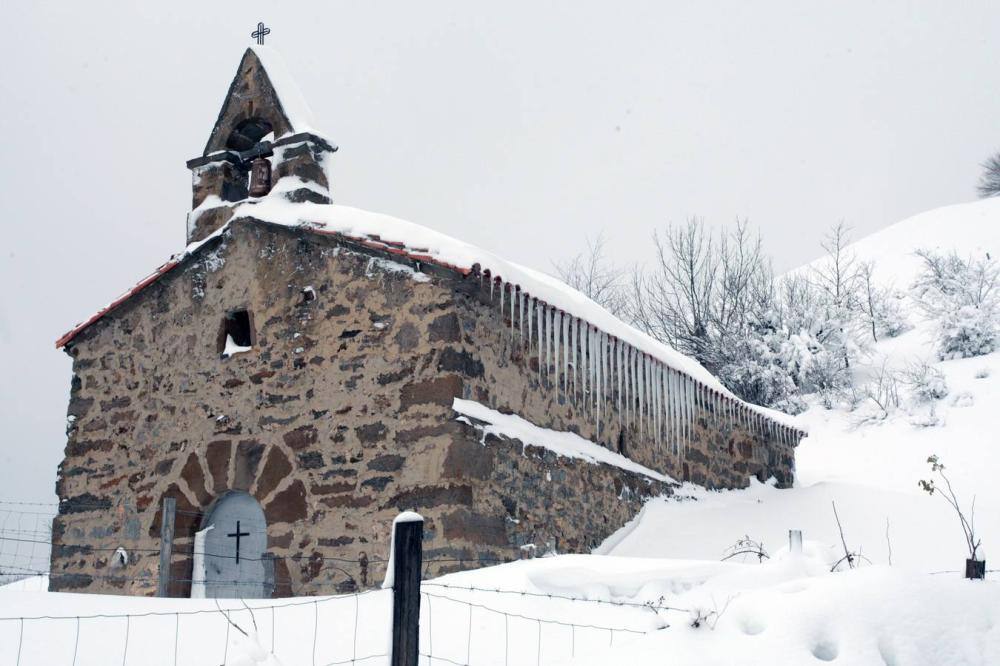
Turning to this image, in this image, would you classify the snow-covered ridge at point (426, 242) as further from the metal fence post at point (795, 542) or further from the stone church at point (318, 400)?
the metal fence post at point (795, 542)

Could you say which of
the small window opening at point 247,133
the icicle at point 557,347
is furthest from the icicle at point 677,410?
the small window opening at point 247,133

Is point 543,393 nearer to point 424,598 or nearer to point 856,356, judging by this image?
point 424,598

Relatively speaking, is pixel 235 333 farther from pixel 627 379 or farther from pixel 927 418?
pixel 927 418

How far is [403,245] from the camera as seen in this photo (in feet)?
26.1

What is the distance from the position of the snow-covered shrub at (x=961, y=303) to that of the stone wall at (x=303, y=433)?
1453 cm

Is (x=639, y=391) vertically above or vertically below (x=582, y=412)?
above

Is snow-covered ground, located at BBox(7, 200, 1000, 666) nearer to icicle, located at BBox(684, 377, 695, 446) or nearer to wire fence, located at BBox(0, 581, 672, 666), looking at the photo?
wire fence, located at BBox(0, 581, 672, 666)

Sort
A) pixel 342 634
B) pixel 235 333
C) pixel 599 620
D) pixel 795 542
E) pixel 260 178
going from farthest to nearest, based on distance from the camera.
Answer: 1. pixel 260 178
2. pixel 235 333
3. pixel 795 542
4. pixel 342 634
5. pixel 599 620

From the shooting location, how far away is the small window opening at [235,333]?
8.84m

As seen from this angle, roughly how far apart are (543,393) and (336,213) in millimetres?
2296

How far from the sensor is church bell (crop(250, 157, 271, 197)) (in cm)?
944

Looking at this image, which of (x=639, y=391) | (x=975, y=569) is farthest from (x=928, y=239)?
(x=975, y=569)

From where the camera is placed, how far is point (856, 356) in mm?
22922

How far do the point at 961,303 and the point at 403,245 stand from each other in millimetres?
18610
